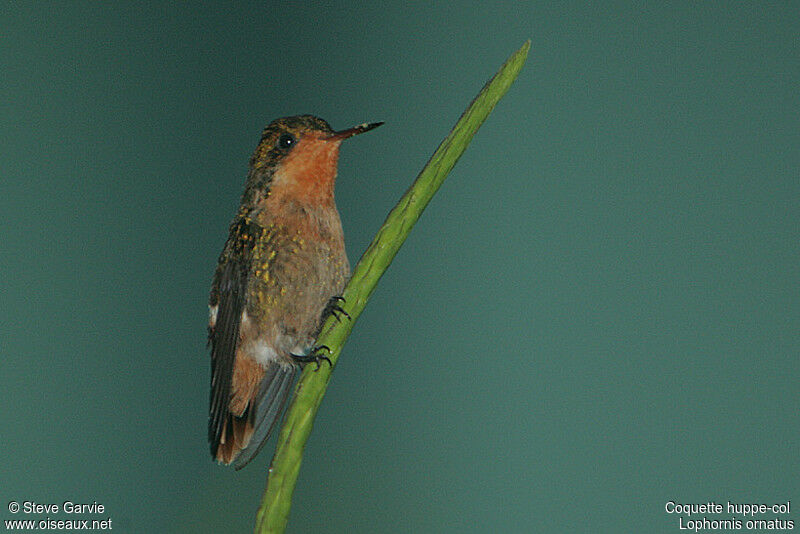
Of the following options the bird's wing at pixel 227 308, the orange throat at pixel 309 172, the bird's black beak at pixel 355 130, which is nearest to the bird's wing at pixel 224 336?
the bird's wing at pixel 227 308

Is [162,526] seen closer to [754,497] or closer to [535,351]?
[535,351]

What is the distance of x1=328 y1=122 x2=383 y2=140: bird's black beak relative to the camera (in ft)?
2.77

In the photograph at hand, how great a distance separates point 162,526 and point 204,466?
0.51 feet

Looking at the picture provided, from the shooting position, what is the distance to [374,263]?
0.65m

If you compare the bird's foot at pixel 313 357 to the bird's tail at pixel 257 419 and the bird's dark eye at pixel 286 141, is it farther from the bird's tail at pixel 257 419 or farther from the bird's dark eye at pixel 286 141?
the bird's dark eye at pixel 286 141

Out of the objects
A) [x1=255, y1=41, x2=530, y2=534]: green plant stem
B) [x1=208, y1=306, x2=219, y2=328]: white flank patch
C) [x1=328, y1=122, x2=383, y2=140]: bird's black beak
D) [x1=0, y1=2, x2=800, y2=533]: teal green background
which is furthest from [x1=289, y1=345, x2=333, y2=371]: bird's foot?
[x1=0, y1=2, x2=800, y2=533]: teal green background

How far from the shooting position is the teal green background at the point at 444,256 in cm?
135

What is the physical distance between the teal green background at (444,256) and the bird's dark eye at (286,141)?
1.63 ft

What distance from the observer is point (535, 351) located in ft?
5.61

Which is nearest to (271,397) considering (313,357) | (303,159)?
(313,357)

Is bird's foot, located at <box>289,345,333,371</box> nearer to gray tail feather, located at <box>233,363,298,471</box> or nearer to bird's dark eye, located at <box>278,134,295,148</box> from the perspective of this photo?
gray tail feather, located at <box>233,363,298,471</box>

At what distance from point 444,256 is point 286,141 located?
83cm

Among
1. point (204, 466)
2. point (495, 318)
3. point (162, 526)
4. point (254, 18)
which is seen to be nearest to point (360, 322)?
point (495, 318)

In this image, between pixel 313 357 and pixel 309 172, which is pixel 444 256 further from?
pixel 313 357
